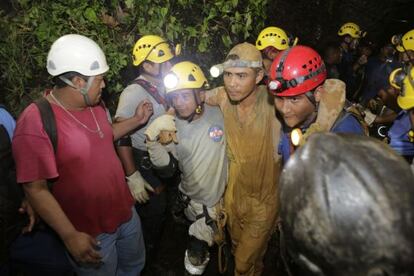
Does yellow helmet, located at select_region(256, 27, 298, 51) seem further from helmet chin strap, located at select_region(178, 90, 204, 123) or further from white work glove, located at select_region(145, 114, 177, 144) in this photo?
white work glove, located at select_region(145, 114, 177, 144)

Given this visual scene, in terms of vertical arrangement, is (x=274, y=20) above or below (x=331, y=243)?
above

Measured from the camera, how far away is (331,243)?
1011 mm

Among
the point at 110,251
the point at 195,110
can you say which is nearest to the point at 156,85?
the point at 195,110

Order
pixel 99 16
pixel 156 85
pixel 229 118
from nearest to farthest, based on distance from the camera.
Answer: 1. pixel 229 118
2. pixel 156 85
3. pixel 99 16

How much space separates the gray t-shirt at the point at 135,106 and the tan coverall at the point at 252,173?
2.04 ft

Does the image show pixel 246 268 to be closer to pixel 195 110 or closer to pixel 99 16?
pixel 195 110

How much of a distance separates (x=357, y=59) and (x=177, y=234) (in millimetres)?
7195

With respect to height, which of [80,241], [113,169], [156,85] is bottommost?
[80,241]

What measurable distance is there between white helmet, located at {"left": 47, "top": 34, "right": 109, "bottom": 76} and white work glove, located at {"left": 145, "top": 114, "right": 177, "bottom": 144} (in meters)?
0.74

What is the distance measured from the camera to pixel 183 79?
3240 millimetres

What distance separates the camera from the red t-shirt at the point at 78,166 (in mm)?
2340

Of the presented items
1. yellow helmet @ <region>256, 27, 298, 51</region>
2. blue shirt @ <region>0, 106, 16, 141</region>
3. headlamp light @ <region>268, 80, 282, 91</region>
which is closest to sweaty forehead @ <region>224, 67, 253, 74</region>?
headlamp light @ <region>268, 80, 282, 91</region>

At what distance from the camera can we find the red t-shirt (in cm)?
234

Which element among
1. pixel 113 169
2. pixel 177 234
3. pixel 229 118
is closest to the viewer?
pixel 113 169
